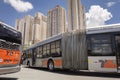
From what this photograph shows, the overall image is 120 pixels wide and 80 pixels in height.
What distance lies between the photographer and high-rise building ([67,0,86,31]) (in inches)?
2201

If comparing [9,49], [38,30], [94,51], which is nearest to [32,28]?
[38,30]

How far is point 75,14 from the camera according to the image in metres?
56.6

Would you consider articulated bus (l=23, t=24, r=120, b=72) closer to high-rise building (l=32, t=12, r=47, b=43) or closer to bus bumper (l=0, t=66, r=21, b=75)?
bus bumper (l=0, t=66, r=21, b=75)

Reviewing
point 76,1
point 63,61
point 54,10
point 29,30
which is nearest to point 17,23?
point 29,30

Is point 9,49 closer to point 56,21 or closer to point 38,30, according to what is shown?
point 56,21

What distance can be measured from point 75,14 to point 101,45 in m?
47.9

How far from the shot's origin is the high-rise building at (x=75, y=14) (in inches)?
2201

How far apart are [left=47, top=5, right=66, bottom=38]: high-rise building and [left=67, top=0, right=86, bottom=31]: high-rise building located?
24.7 ft

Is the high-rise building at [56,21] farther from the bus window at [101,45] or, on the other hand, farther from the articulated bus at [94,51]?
the bus window at [101,45]

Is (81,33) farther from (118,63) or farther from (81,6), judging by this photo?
(81,6)

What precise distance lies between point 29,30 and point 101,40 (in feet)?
224

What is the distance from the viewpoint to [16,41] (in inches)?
341

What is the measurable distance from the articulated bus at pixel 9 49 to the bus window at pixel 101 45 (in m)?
4.45

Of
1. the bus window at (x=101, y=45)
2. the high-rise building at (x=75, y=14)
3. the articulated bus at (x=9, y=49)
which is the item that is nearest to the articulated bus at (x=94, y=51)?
the bus window at (x=101, y=45)
